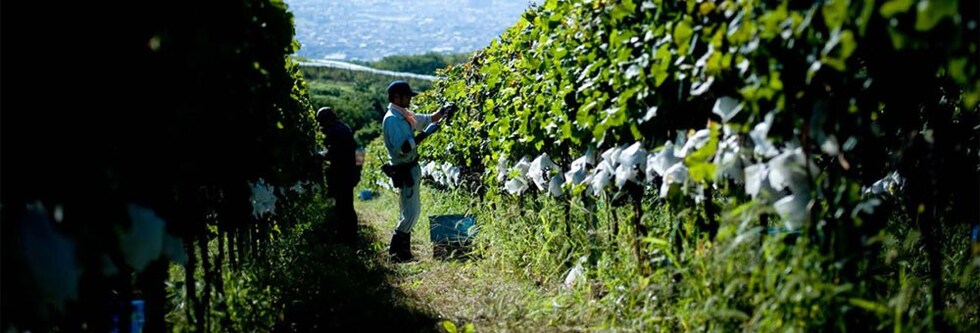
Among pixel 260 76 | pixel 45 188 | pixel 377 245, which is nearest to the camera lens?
pixel 45 188

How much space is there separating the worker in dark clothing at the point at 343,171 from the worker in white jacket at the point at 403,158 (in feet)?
4.19

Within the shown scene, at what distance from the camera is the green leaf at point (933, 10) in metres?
1.98

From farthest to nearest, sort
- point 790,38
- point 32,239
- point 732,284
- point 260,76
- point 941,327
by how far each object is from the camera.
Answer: point 260,76
point 941,327
point 732,284
point 790,38
point 32,239

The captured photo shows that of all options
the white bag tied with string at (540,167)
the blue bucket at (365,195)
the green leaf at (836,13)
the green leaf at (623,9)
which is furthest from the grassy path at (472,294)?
the blue bucket at (365,195)

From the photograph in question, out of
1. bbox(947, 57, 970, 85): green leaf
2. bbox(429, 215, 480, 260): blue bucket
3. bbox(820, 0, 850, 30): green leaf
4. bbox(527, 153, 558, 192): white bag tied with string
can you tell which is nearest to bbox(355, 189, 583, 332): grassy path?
bbox(429, 215, 480, 260): blue bucket

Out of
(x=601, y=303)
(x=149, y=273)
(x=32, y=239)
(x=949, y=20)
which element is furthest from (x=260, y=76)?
(x=949, y=20)

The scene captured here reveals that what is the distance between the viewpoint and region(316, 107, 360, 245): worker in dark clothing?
9562mm

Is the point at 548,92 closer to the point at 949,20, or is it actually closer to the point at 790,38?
the point at 790,38

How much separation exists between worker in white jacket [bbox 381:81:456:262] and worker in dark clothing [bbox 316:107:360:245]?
1276mm

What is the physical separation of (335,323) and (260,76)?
145 centimetres

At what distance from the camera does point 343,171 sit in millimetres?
9594

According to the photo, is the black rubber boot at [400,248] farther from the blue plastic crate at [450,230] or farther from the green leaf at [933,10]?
the green leaf at [933,10]

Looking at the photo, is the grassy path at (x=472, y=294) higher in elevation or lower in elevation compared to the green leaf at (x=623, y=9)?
lower

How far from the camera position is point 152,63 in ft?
9.74
